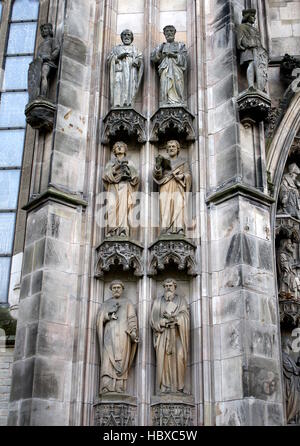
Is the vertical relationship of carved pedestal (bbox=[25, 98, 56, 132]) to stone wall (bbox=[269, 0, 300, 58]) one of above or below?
below

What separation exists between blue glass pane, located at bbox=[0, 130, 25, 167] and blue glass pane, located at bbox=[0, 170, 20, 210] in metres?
0.19

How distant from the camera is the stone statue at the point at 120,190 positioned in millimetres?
10258

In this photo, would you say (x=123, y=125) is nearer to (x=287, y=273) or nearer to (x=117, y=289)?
(x=117, y=289)

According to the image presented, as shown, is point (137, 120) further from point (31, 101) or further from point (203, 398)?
point (203, 398)

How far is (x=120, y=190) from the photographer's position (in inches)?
411

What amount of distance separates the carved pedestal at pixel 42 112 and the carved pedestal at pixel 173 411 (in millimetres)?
4521

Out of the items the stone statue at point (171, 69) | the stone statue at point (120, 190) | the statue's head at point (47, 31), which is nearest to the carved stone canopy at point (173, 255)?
the stone statue at point (120, 190)

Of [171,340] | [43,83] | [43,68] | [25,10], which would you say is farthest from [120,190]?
[25,10]

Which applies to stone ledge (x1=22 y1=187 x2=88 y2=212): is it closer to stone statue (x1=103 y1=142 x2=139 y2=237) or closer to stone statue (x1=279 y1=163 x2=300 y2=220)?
stone statue (x1=103 y1=142 x2=139 y2=237)

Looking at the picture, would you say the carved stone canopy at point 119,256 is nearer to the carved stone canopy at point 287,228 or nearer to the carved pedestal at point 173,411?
the carved pedestal at point 173,411

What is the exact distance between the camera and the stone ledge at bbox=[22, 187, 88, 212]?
1024cm

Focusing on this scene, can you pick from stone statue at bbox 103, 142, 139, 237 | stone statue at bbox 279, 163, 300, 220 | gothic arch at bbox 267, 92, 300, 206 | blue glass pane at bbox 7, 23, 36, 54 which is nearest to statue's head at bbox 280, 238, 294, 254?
stone statue at bbox 279, 163, 300, 220

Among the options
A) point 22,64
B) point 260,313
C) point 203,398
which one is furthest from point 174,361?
point 22,64

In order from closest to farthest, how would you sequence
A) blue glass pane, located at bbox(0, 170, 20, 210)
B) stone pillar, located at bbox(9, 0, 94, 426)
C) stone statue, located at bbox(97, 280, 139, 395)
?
stone pillar, located at bbox(9, 0, 94, 426)
stone statue, located at bbox(97, 280, 139, 395)
blue glass pane, located at bbox(0, 170, 20, 210)
